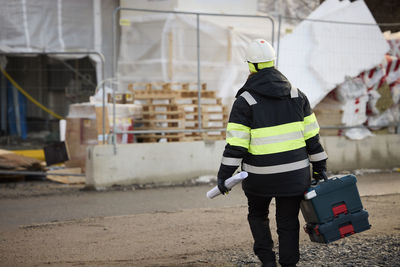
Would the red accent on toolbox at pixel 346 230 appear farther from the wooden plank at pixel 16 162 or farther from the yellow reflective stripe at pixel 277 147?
the wooden plank at pixel 16 162

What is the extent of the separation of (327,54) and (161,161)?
4.24 metres

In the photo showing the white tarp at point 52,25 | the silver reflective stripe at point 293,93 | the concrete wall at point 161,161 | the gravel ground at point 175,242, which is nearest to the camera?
the silver reflective stripe at point 293,93

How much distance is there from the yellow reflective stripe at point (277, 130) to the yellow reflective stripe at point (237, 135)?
58 mm

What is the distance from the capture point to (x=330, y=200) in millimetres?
4578

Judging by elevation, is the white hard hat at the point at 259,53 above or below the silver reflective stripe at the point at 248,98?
above

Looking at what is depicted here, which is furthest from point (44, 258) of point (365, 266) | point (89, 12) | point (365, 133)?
point (89, 12)

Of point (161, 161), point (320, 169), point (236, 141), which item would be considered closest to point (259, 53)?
point (236, 141)

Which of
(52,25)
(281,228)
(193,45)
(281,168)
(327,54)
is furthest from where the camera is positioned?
(52,25)

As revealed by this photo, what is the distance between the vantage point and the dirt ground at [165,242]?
17.9ft

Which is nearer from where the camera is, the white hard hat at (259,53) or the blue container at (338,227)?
the blue container at (338,227)

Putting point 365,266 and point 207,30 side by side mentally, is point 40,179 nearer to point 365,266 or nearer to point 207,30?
point 207,30

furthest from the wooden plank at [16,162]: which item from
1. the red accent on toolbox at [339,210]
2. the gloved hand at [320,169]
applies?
the red accent on toolbox at [339,210]

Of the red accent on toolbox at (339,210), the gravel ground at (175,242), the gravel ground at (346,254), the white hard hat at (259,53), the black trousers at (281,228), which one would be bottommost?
the gravel ground at (175,242)

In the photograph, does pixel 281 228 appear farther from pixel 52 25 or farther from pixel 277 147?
pixel 52 25
